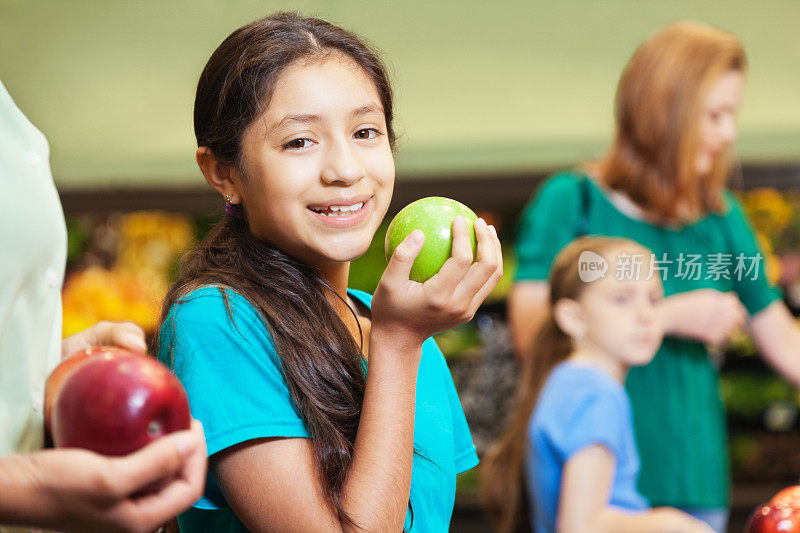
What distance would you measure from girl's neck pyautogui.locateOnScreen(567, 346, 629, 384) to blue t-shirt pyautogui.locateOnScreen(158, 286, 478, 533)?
1075 millimetres

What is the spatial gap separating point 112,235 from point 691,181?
291 centimetres

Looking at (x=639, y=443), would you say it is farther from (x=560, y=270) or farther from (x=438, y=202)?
(x=438, y=202)

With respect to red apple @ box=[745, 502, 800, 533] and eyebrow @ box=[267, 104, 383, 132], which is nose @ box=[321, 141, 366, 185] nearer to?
eyebrow @ box=[267, 104, 383, 132]

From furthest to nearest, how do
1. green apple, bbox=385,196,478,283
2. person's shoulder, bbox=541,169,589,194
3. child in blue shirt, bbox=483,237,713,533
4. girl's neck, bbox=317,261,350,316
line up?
1. person's shoulder, bbox=541,169,589,194
2. child in blue shirt, bbox=483,237,713,533
3. girl's neck, bbox=317,261,350,316
4. green apple, bbox=385,196,478,283

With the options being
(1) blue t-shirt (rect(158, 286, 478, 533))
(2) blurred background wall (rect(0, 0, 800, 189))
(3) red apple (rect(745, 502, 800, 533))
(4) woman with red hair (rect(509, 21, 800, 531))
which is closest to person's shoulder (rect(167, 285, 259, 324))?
(1) blue t-shirt (rect(158, 286, 478, 533))

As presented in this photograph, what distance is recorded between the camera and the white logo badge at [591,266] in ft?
7.06

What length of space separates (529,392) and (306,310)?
4.40 feet

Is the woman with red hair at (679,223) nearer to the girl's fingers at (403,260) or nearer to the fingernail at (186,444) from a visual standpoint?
the girl's fingers at (403,260)

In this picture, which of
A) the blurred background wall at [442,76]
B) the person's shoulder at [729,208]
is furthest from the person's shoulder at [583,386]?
the blurred background wall at [442,76]

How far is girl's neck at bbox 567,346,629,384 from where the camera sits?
6.93 ft

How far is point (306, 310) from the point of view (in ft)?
3.53

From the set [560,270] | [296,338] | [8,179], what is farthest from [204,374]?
[560,270]

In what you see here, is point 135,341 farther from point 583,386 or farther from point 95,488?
point 583,386

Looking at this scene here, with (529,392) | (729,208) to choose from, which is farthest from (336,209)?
(729,208)
